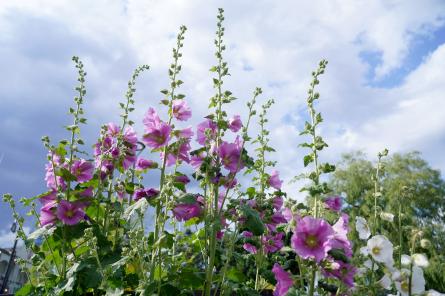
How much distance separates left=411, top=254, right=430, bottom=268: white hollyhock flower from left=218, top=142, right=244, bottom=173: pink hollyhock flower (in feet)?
3.65

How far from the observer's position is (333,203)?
234 centimetres

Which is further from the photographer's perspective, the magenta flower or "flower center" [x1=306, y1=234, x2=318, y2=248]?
the magenta flower

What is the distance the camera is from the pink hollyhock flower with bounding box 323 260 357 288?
1875 millimetres

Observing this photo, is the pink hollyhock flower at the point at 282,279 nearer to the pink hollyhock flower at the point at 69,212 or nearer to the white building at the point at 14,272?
the pink hollyhock flower at the point at 69,212

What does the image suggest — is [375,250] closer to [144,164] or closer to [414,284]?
[414,284]

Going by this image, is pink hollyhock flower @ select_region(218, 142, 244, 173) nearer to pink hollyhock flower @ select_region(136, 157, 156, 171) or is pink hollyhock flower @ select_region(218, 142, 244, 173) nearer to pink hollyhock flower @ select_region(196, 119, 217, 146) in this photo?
pink hollyhock flower @ select_region(196, 119, 217, 146)

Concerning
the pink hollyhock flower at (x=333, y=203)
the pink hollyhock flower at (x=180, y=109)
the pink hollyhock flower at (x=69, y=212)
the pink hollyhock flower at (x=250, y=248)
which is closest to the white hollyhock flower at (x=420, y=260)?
the pink hollyhock flower at (x=333, y=203)

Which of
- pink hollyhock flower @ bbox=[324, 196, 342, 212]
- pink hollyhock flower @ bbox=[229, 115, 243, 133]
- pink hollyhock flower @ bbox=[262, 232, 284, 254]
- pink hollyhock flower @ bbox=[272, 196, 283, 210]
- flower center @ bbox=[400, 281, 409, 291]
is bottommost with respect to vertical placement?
flower center @ bbox=[400, 281, 409, 291]

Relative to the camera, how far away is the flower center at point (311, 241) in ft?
5.85

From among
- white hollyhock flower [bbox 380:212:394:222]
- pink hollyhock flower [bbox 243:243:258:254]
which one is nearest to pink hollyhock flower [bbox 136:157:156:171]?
pink hollyhock flower [bbox 243:243:258:254]

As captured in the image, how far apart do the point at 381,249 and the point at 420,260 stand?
21cm

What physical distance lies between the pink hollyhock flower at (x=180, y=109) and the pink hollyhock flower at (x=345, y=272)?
3.95 ft

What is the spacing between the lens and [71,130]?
2.77 m

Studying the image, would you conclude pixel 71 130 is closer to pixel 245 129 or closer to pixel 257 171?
pixel 245 129
